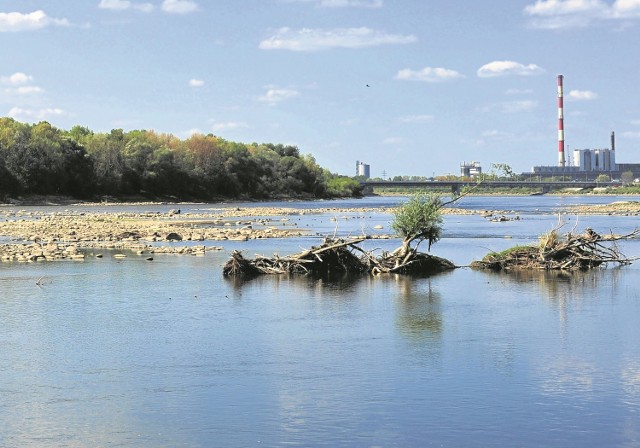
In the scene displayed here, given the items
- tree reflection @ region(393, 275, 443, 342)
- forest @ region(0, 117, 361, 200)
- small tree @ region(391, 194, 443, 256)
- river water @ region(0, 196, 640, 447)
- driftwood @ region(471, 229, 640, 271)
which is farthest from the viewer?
forest @ region(0, 117, 361, 200)

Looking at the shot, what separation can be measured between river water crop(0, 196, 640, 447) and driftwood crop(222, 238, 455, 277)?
1.33 meters

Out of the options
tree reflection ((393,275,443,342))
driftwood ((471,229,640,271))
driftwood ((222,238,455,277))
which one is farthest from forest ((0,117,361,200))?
tree reflection ((393,275,443,342))

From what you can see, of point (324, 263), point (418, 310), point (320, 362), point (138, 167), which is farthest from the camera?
point (138, 167)

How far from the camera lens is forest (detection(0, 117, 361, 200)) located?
447 feet

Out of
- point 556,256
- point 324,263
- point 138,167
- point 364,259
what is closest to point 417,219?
point 364,259

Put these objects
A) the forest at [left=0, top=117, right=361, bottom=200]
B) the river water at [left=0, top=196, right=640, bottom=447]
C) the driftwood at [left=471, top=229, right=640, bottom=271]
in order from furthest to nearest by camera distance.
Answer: the forest at [left=0, top=117, right=361, bottom=200] → the driftwood at [left=471, top=229, right=640, bottom=271] → the river water at [left=0, top=196, right=640, bottom=447]

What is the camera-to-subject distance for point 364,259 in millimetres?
41156

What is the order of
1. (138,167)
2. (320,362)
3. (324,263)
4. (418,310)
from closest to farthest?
(320,362) → (418,310) → (324,263) → (138,167)

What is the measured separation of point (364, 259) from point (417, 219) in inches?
112

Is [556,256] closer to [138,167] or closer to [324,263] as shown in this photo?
[324,263]

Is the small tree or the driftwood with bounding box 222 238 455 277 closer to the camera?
the driftwood with bounding box 222 238 455 277

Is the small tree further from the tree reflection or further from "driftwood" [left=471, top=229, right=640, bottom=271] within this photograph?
"driftwood" [left=471, top=229, right=640, bottom=271]

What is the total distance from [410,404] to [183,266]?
27.1 m

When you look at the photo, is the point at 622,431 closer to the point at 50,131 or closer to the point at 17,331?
the point at 17,331
